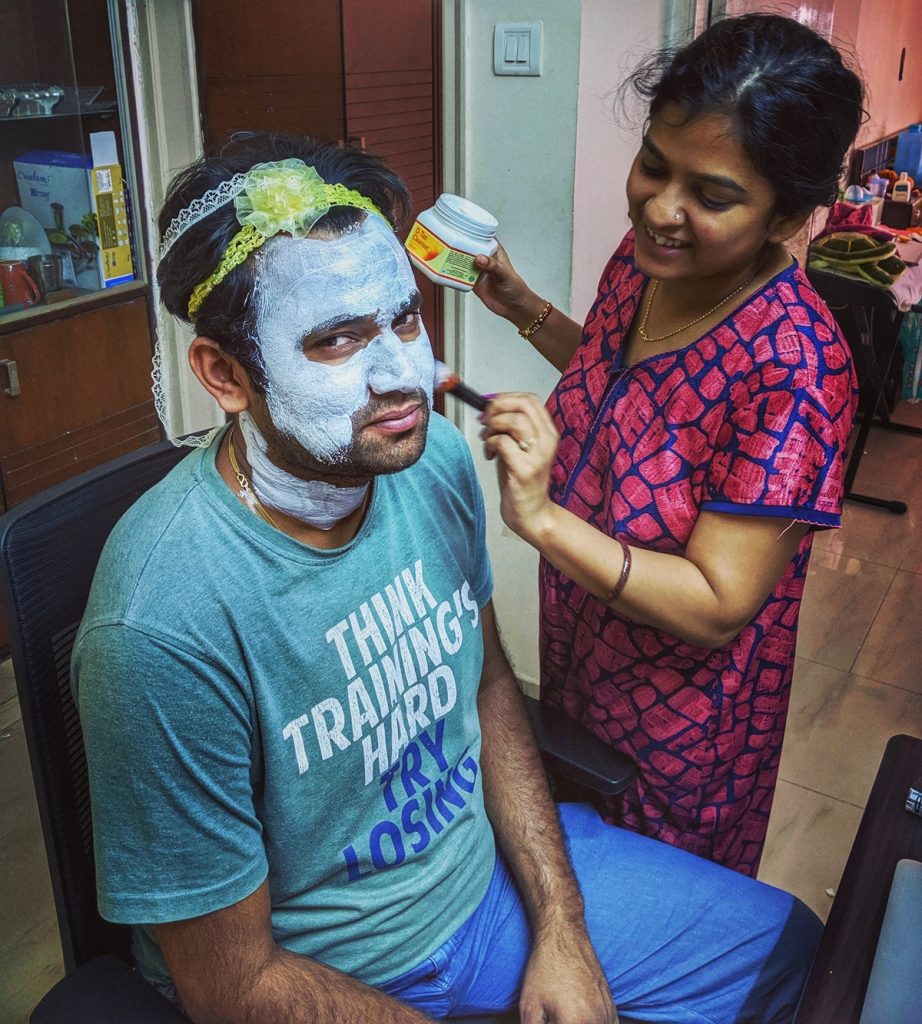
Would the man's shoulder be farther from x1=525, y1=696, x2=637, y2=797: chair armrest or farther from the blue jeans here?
the blue jeans

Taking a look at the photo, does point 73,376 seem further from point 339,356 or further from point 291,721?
point 291,721

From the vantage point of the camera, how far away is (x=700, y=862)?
124 centimetres

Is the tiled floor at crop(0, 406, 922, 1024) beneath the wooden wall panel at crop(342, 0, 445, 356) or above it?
beneath

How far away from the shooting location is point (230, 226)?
96cm

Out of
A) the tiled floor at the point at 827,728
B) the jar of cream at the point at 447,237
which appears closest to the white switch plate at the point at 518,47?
the jar of cream at the point at 447,237

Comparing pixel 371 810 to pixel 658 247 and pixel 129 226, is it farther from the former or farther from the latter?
pixel 129 226

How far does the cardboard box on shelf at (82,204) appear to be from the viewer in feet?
8.46

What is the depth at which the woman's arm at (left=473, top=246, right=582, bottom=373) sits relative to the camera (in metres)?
1.60

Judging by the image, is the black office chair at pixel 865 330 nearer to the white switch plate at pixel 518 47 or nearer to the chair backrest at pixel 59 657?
the white switch plate at pixel 518 47

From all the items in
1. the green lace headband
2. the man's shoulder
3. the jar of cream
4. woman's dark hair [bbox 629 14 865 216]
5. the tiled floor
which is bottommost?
the tiled floor

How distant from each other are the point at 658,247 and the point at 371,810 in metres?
0.71

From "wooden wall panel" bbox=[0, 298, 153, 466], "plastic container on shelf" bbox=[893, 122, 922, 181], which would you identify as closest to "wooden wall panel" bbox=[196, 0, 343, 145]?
"wooden wall panel" bbox=[0, 298, 153, 466]

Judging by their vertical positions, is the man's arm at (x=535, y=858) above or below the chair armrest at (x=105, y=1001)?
below

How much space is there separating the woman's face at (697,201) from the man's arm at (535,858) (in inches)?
18.8
